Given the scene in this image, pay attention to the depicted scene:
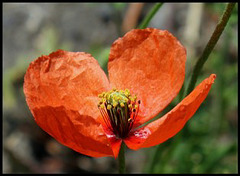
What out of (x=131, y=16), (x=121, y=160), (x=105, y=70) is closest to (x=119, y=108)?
(x=121, y=160)

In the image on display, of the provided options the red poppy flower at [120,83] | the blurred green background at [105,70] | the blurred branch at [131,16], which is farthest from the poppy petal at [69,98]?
the blurred branch at [131,16]

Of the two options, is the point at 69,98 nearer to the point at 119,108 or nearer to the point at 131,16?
the point at 119,108

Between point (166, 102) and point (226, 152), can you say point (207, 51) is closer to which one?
point (166, 102)

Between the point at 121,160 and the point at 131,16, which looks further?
the point at 131,16

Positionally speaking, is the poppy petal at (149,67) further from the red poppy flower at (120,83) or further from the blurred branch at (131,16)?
the blurred branch at (131,16)

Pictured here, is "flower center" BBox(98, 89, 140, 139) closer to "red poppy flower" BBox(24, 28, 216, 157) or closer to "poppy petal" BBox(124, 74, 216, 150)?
"red poppy flower" BBox(24, 28, 216, 157)

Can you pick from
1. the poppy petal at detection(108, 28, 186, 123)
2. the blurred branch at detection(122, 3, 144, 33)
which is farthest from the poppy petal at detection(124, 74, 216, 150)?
the blurred branch at detection(122, 3, 144, 33)
